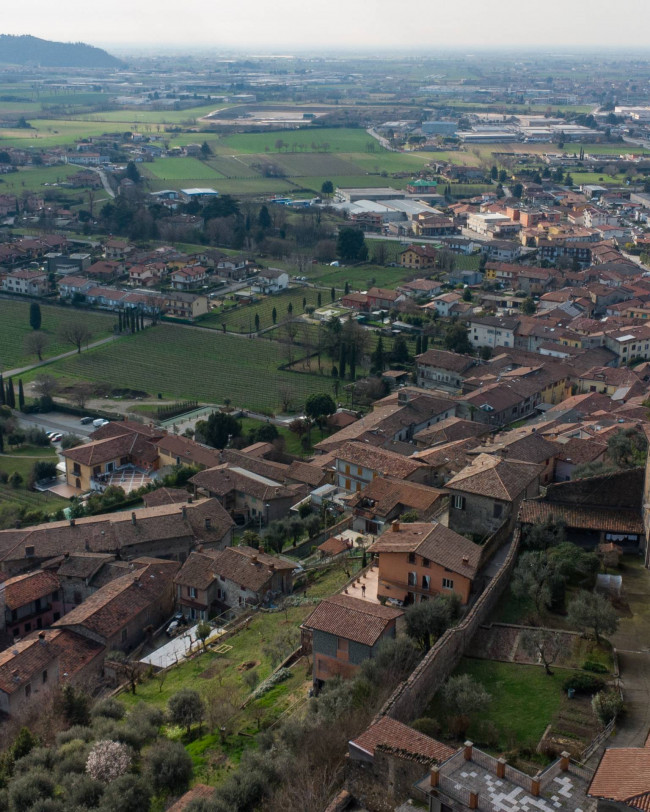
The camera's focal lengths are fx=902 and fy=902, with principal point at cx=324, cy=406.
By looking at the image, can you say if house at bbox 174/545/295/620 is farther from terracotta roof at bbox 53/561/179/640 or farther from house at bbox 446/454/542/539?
house at bbox 446/454/542/539

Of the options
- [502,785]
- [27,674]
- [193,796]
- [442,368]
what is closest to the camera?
[502,785]

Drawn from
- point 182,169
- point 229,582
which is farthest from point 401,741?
point 182,169

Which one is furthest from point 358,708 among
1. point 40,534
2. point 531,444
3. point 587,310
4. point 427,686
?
point 587,310

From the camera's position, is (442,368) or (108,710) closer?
(108,710)

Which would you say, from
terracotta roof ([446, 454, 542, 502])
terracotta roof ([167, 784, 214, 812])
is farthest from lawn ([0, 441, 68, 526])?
terracotta roof ([167, 784, 214, 812])

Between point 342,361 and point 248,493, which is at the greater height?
point 342,361

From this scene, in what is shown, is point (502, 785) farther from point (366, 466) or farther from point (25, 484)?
point (25, 484)

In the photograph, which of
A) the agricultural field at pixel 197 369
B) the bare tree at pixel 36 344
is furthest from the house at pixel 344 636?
the bare tree at pixel 36 344
